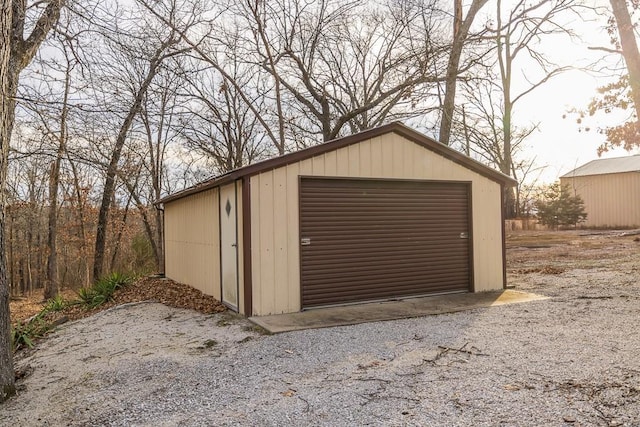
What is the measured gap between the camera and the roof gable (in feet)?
82.8

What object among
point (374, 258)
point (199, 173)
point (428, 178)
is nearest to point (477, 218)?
point (428, 178)

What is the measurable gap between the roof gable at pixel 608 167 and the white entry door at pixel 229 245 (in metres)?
24.9

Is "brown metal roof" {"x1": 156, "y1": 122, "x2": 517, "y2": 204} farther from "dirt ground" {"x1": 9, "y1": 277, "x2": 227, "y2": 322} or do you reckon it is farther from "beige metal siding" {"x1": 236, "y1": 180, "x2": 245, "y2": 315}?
"dirt ground" {"x1": 9, "y1": 277, "x2": 227, "y2": 322}

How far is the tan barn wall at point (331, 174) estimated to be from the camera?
Result: 6656 mm

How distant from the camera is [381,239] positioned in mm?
7660

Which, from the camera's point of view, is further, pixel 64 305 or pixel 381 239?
pixel 64 305

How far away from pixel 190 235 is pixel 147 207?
988 cm

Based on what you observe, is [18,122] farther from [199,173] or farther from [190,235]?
[199,173]

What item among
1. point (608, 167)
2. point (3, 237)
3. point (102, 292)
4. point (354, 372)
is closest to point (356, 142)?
point (354, 372)

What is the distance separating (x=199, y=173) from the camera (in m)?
19.9

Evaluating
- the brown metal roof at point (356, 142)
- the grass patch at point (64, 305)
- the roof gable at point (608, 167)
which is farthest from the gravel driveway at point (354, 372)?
the roof gable at point (608, 167)

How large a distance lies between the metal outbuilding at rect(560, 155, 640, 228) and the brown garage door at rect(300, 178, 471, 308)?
70.5 feet

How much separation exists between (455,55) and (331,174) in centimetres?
778

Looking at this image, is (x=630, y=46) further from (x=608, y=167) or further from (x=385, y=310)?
(x=608, y=167)
